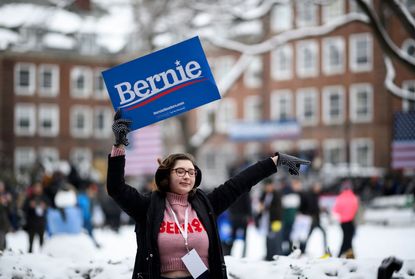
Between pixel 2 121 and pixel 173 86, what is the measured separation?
48.0 metres

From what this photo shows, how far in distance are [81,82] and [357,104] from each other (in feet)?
73.8

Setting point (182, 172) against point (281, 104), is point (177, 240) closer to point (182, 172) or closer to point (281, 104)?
point (182, 172)

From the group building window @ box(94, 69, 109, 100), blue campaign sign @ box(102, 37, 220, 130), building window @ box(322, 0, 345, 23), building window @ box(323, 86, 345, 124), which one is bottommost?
blue campaign sign @ box(102, 37, 220, 130)

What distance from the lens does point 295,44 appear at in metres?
46.8

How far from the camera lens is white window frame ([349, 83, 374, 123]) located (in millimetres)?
43656

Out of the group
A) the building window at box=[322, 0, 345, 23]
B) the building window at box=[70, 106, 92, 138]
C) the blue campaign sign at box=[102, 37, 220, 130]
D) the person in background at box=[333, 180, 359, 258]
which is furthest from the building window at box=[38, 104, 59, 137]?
the blue campaign sign at box=[102, 37, 220, 130]

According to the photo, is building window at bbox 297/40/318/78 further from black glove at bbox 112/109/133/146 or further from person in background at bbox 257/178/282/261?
black glove at bbox 112/109/133/146

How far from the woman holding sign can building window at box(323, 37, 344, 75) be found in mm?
41623

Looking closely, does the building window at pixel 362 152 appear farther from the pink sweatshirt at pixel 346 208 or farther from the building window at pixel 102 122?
the pink sweatshirt at pixel 346 208

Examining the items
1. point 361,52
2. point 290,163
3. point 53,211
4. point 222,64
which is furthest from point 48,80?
point 290,163

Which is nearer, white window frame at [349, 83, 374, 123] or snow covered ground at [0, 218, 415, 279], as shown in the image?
snow covered ground at [0, 218, 415, 279]

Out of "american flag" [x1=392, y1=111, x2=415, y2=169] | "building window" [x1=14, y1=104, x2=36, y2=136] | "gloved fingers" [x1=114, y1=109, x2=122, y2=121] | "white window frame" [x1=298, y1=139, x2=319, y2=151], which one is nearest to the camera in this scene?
"gloved fingers" [x1=114, y1=109, x2=122, y2=121]

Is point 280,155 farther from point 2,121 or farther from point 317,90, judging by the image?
point 2,121

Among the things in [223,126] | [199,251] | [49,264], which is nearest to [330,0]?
[49,264]
